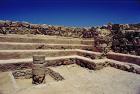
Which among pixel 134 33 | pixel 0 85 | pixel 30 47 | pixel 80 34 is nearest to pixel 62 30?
pixel 80 34

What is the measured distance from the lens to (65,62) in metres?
8.55

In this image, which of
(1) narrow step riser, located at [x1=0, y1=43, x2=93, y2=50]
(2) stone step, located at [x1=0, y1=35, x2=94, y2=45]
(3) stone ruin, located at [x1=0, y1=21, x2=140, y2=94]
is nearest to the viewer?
(3) stone ruin, located at [x1=0, y1=21, x2=140, y2=94]

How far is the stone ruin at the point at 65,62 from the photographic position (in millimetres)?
4766

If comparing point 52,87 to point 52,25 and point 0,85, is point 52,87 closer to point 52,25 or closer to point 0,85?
point 0,85

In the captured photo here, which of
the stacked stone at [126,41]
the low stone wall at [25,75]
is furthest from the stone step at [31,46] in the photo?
the stacked stone at [126,41]

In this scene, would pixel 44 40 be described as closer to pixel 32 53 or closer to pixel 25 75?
pixel 32 53

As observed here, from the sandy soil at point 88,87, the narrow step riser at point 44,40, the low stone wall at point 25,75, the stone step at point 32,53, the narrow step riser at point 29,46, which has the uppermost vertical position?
the narrow step riser at point 44,40

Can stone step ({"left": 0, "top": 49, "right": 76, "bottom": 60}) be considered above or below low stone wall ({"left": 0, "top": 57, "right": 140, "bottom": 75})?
above

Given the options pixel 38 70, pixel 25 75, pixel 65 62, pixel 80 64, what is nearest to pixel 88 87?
pixel 38 70

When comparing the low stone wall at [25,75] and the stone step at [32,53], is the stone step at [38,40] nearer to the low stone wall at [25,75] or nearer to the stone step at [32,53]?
the stone step at [32,53]

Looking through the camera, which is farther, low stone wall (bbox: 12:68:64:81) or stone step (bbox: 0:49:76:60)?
stone step (bbox: 0:49:76:60)

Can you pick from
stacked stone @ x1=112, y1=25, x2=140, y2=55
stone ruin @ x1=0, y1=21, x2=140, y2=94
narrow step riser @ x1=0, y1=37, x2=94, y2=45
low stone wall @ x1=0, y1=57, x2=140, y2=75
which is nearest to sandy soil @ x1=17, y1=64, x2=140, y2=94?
stone ruin @ x1=0, y1=21, x2=140, y2=94

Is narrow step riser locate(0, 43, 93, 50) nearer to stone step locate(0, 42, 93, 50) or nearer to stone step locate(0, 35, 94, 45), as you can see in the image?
stone step locate(0, 42, 93, 50)

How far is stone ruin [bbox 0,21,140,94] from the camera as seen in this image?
4766mm
